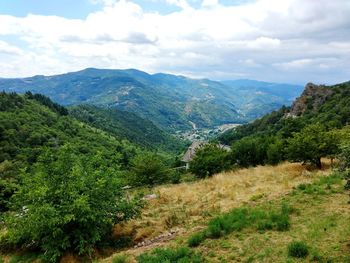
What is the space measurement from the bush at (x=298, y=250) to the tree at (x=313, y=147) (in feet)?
54.4

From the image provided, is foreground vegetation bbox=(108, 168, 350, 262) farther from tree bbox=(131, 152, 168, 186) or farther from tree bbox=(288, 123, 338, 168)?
tree bbox=(131, 152, 168, 186)

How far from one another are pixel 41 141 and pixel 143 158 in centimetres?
8620

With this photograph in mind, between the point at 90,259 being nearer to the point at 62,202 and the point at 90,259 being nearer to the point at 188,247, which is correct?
the point at 62,202

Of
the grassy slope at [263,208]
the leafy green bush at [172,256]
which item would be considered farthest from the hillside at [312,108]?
the leafy green bush at [172,256]

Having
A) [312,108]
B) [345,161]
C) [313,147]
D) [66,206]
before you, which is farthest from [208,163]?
[312,108]

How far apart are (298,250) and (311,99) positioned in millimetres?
140148

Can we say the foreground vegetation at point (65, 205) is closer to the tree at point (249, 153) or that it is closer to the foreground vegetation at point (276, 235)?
the foreground vegetation at point (276, 235)

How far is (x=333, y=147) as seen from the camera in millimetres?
26438

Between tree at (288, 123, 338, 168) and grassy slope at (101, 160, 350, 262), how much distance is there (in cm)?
387

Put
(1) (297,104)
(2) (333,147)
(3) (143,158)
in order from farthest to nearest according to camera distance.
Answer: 1. (1) (297,104)
2. (3) (143,158)
3. (2) (333,147)

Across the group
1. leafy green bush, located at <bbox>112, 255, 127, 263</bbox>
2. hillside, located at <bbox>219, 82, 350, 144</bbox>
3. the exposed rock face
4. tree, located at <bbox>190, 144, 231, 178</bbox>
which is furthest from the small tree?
the exposed rock face

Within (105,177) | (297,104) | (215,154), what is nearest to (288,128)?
(215,154)

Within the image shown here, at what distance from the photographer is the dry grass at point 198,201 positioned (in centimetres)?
1594

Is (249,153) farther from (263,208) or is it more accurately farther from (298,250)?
(298,250)
